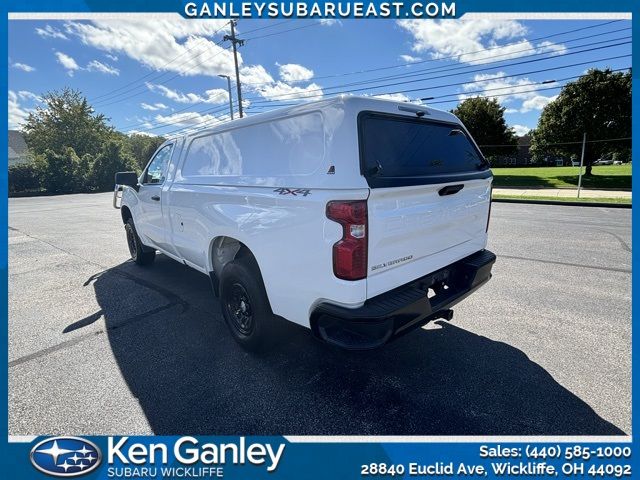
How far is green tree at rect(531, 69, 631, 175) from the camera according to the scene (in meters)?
24.5

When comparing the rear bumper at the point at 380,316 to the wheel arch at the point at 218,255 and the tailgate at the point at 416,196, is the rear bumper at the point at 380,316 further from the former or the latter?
the wheel arch at the point at 218,255

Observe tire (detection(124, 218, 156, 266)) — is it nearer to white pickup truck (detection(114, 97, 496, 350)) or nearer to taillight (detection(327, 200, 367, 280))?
white pickup truck (detection(114, 97, 496, 350))

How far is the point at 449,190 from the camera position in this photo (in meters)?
2.75

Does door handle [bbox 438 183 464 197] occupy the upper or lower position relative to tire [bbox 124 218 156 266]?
upper

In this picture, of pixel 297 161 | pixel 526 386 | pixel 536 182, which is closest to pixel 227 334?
pixel 297 161

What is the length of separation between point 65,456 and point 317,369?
1.80m

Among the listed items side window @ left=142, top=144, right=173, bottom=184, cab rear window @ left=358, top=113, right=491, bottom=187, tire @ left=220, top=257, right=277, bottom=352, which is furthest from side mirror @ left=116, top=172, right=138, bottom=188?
cab rear window @ left=358, top=113, right=491, bottom=187

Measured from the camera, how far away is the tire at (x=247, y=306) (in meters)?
2.93

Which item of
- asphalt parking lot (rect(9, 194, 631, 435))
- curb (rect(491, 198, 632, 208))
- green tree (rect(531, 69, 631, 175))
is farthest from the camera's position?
green tree (rect(531, 69, 631, 175))

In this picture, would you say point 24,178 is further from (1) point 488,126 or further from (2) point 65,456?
(1) point 488,126

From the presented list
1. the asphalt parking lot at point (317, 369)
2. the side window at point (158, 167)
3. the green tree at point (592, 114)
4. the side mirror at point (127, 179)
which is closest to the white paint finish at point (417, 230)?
the asphalt parking lot at point (317, 369)

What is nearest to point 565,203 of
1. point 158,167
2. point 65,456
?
point 158,167

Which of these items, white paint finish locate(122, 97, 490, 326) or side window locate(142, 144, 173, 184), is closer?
white paint finish locate(122, 97, 490, 326)

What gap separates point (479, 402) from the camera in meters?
2.48
